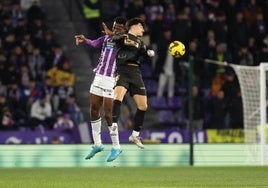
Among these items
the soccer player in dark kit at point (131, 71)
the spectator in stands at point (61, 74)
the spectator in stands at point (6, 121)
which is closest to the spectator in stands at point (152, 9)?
the spectator in stands at point (61, 74)

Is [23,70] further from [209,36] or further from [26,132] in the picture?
[209,36]

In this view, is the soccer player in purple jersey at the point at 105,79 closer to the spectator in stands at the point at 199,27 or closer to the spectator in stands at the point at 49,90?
the spectator in stands at the point at 49,90

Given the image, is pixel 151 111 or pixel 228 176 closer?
pixel 228 176

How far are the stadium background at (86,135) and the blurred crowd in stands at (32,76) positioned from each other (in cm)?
45

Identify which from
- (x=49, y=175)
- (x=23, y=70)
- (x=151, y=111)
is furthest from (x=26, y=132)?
(x=49, y=175)

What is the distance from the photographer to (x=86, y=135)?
23.3m

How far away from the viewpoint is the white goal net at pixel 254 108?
809 inches

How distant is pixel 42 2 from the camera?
27.6m

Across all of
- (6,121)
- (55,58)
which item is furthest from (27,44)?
(6,121)

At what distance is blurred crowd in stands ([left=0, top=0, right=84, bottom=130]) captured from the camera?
24.0m

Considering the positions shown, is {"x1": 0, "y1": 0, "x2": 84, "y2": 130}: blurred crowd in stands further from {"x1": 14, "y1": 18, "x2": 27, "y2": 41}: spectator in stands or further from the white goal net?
the white goal net

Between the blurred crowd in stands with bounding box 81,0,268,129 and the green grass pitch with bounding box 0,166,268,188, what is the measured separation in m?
8.47

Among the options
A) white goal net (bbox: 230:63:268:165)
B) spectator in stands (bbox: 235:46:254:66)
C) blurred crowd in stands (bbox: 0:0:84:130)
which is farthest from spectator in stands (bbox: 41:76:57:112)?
spectator in stands (bbox: 235:46:254:66)

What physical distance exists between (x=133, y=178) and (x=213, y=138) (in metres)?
9.17
